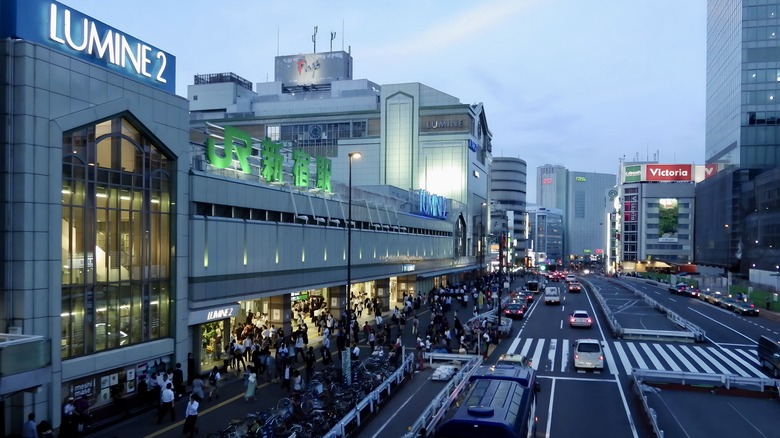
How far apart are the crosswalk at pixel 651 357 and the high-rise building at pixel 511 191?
132 metres

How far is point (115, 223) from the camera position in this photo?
810 inches

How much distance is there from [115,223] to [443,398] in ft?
42.9

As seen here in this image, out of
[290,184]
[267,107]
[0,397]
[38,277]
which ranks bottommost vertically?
[0,397]

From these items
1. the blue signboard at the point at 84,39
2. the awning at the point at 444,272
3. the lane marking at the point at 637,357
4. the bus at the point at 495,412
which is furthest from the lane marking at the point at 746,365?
the awning at the point at 444,272

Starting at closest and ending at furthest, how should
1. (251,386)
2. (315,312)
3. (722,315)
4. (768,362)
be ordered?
(251,386), (768,362), (315,312), (722,315)

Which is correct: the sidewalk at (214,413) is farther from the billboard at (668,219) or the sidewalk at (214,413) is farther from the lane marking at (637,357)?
the billboard at (668,219)

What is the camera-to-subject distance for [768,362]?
1127 inches

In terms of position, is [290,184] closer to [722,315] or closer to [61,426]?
[61,426]

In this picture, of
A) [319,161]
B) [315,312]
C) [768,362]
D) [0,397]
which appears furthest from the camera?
[315,312]

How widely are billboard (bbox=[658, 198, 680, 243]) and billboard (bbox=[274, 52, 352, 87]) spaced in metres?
94.6

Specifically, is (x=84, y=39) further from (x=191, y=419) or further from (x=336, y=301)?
(x=336, y=301)

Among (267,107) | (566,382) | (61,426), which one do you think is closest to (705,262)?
(267,107)

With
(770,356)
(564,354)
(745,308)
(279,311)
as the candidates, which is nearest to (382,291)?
(279,311)

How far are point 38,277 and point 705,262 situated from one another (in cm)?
12999
